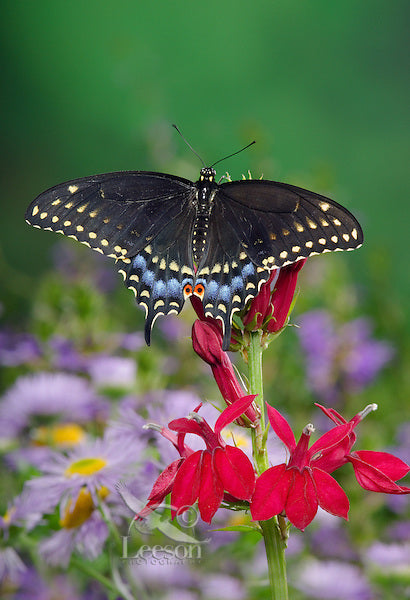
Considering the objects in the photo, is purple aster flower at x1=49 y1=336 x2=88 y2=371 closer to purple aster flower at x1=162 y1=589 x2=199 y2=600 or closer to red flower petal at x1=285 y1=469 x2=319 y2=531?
purple aster flower at x1=162 y1=589 x2=199 y2=600

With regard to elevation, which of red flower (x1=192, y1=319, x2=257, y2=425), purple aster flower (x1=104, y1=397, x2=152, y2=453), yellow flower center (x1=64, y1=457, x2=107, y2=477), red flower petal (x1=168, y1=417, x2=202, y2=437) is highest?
purple aster flower (x1=104, y1=397, x2=152, y2=453)

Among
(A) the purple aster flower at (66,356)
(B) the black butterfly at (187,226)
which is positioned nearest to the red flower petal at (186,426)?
(B) the black butterfly at (187,226)

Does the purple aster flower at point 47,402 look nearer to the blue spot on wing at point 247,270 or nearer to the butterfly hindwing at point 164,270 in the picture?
the butterfly hindwing at point 164,270

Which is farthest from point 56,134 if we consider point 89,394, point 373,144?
point 89,394

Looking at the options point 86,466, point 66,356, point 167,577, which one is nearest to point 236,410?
point 86,466

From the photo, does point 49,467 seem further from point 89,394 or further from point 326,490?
point 326,490

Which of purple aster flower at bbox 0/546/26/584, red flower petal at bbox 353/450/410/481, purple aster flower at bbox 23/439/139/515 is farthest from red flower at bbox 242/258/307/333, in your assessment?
purple aster flower at bbox 0/546/26/584
